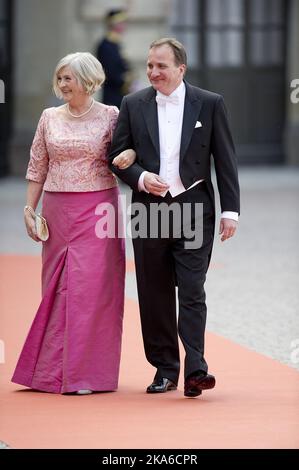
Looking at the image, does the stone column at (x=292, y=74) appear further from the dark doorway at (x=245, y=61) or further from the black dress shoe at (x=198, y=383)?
the black dress shoe at (x=198, y=383)

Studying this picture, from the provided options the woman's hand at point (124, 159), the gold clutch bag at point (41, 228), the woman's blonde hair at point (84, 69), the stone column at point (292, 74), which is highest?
the woman's blonde hair at point (84, 69)

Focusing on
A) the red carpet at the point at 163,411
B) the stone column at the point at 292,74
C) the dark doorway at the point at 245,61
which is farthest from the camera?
the stone column at the point at 292,74

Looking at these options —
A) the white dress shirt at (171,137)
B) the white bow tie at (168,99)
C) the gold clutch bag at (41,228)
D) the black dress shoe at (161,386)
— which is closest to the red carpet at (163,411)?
the black dress shoe at (161,386)

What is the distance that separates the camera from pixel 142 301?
7.31 m

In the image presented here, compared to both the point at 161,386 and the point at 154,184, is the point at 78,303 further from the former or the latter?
the point at 154,184

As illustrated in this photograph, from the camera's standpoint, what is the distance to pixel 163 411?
265 inches

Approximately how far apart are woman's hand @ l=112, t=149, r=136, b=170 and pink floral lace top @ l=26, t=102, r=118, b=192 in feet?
0.79

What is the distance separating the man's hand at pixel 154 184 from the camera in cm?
699

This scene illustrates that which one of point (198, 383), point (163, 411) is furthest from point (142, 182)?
point (163, 411)

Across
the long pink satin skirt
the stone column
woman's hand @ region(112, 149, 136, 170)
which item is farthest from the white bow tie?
the stone column

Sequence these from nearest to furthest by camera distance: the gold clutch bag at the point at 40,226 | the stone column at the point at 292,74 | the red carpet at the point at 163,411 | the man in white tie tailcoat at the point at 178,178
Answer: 1. the red carpet at the point at 163,411
2. the man in white tie tailcoat at the point at 178,178
3. the gold clutch bag at the point at 40,226
4. the stone column at the point at 292,74

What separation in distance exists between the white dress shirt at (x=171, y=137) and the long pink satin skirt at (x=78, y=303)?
0.36 meters

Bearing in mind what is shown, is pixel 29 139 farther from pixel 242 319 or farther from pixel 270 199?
pixel 242 319

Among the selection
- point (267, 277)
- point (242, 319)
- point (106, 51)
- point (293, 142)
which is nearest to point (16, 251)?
point (267, 277)
